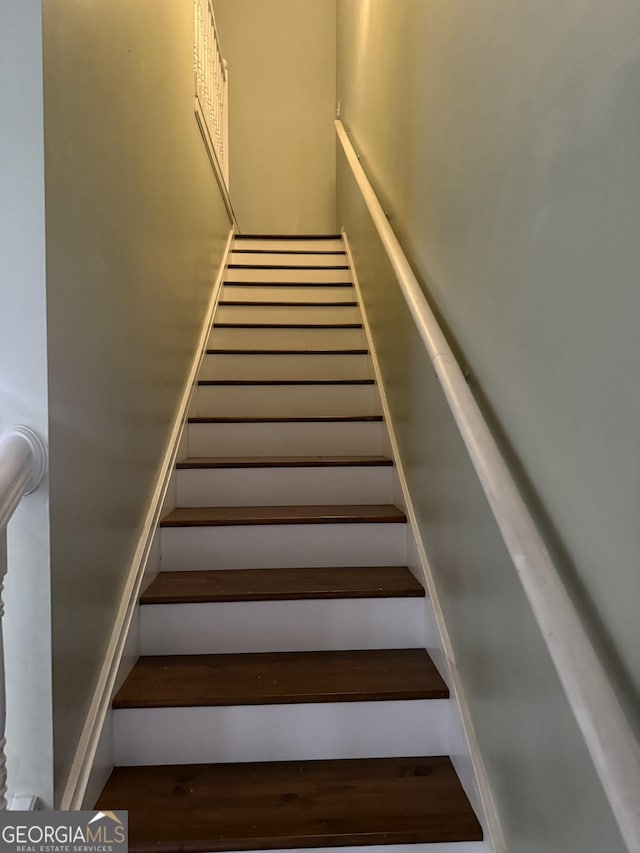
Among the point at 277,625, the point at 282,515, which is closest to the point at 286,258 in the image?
the point at 282,515

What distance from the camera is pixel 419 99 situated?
1.84 meters

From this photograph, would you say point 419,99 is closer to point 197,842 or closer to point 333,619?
point 333,619

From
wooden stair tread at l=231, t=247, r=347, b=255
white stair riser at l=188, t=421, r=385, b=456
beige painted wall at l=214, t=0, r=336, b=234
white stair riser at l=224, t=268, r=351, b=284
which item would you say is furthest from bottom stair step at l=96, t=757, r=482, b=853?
beige painted wall at l=214, t=0, r=336, b=234

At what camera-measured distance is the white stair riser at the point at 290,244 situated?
4.06m

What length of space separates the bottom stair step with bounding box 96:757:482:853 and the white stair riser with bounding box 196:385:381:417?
1.48 metres

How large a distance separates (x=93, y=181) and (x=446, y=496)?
112 centimetres

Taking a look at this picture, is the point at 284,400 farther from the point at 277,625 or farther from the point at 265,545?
the point at 277,625

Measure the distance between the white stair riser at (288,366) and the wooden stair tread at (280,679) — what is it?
1462 mm

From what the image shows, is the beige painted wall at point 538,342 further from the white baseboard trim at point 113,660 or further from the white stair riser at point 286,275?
the white stair riser at point 286,275

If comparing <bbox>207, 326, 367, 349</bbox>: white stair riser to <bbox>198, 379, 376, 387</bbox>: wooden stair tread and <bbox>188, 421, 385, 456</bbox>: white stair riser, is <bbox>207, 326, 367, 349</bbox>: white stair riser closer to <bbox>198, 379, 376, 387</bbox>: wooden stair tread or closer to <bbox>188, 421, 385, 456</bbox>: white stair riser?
<bbox>198, 379, 376, 387</bbox>: wooden stair tread

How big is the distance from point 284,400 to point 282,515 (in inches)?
31.1

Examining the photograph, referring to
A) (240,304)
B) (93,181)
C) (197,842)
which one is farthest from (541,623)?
(240,304)

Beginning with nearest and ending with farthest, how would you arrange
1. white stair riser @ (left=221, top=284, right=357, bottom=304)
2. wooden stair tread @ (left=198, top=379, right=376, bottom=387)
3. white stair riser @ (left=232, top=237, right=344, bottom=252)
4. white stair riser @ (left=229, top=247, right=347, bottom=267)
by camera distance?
wooden stair tread @ (left=198, top=379, right=376, bottom=387) → white stair riser @ (left=221, top=284, right=357, bottom=304) → white stair riser @ (left=229, top=247, right=347, bottom=267) → white stair riser @ (left=232, top=237, right=344, bottom=252)

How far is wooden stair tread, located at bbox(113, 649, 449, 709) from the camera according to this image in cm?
139
